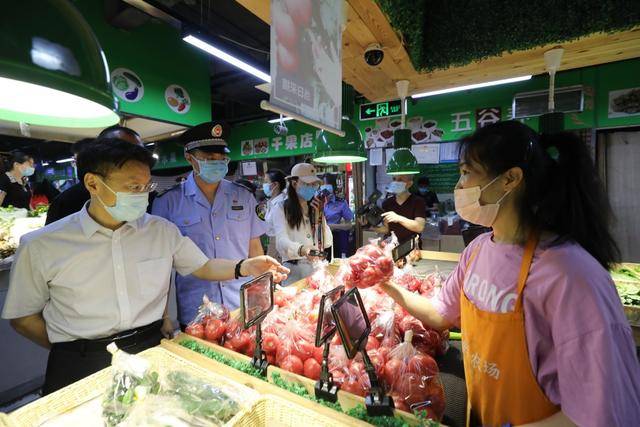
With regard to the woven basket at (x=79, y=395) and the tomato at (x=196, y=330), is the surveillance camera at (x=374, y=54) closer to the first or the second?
the tomato at (x=196, y=330)

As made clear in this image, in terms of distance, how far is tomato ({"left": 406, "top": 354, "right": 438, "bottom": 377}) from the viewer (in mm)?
1336

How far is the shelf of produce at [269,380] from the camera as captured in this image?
3.58ft

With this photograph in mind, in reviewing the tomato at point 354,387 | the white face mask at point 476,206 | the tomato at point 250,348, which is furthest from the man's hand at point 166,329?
the white face mask at point 476,206

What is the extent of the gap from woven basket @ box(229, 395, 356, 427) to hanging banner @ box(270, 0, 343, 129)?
1016 mm

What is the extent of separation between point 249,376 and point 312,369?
27 cm

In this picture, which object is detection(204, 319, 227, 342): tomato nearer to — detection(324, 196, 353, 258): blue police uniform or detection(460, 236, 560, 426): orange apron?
detection(460, 236, 560, 426): orange apron

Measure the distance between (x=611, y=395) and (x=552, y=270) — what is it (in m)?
0.34

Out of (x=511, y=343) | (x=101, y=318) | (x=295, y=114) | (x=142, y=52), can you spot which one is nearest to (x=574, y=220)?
(x=511, y=343)

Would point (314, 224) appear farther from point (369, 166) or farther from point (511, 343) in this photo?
point (369, 166)

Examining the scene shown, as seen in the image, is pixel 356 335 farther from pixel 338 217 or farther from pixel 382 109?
pixel 338 217

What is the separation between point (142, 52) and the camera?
5055 millimetres

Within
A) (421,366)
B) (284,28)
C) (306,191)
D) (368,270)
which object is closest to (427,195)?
(306,191)

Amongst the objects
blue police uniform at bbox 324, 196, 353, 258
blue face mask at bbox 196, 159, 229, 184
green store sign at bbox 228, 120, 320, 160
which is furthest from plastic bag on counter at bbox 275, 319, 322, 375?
green store sign at bbox 228, 120, 320, 160

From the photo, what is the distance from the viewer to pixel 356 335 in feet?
3.83
